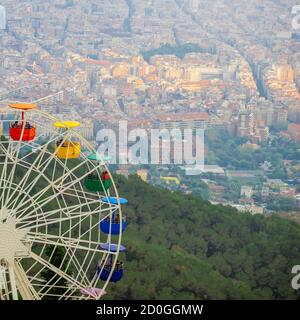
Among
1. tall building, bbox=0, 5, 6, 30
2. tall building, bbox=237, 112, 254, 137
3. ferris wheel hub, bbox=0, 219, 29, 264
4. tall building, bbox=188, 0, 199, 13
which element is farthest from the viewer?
tall building, bbox=188, 0, 199, 13

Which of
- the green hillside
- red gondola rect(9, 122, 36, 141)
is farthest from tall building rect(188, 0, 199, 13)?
red gondola rect(9, 122, 36, 141)

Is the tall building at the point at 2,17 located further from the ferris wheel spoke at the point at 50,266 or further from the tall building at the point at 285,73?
the ferris wheel spoke at the point at 50,266

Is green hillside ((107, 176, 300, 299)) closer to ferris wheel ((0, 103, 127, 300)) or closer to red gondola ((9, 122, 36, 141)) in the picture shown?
ferris wheel ((0, 103, 127, 300))

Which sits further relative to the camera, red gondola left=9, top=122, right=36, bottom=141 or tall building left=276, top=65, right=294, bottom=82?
tall building left=276, top=65, right=294, bottom=82
